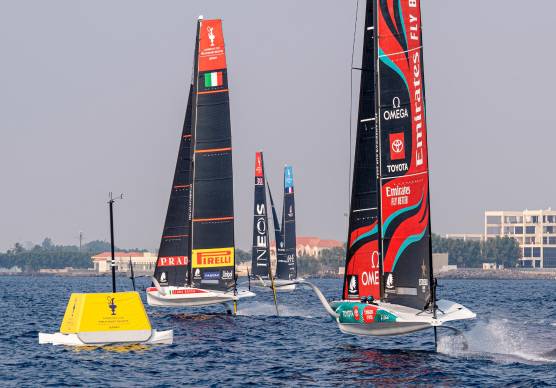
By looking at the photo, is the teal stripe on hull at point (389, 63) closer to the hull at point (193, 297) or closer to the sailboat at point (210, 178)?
the sailboat at point (210, 178)

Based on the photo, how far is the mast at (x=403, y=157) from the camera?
1310 inches

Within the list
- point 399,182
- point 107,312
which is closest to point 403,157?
point 399,182

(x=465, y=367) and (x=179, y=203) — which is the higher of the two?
(x=179, y=203)

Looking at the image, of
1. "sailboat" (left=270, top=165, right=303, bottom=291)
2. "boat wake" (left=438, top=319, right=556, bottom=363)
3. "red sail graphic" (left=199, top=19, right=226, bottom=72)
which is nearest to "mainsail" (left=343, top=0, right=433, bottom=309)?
"boat wake" (left=438, top=319, right=556, bottom=363)

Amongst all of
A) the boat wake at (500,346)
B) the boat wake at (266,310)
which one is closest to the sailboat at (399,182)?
the boat wake at (500,346)

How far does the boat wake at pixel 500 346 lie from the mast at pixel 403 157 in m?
3.24

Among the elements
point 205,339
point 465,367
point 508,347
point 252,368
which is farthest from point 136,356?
point 508,347

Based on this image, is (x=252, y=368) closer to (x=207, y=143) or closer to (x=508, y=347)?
(x=508, y=347)

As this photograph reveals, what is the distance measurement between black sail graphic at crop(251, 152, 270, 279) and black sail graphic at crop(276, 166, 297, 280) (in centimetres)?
763

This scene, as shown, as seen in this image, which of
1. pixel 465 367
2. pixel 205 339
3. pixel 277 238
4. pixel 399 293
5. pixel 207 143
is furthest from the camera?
pixel 277 238

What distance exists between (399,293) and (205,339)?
10.2 meters

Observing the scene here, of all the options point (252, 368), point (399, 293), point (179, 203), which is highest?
point (179, 203)

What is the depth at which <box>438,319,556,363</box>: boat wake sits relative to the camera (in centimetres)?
3431

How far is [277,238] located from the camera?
4082 inches
